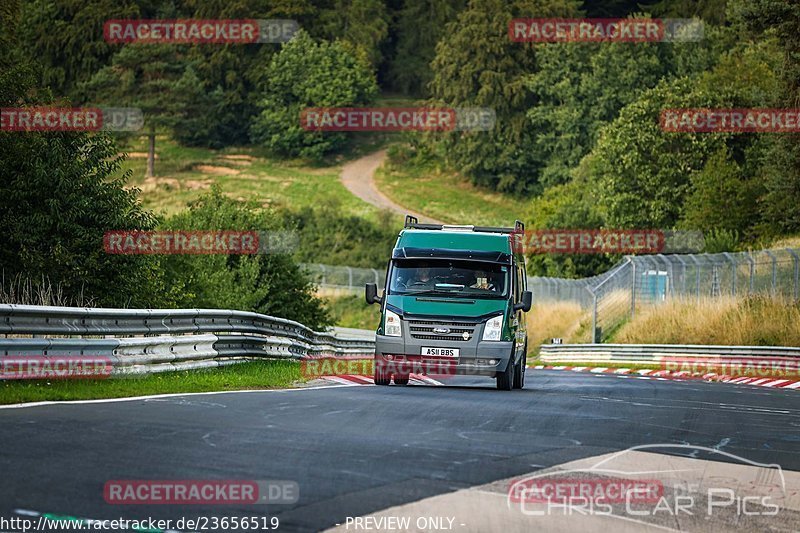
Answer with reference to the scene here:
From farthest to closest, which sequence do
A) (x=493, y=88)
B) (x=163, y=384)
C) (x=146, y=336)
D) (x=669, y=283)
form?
1. (x=493, y=88)
2. (x=669, y=283)
3. (x=146, y=336)
4. (x=163, y=384)

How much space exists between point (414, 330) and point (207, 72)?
115088 millimetres

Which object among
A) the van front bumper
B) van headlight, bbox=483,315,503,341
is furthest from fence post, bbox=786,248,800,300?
van headlight, bbox=483,315,503,341

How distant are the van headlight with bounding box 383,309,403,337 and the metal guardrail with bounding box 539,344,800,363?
1716cm

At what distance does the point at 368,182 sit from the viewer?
118 metres

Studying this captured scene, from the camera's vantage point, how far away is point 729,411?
18734mm

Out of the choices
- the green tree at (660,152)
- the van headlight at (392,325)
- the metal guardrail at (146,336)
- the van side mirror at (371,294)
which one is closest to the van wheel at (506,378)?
the van headlight at (392,325)

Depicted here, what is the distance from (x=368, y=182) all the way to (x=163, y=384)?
328ft

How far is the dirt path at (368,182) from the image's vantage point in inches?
4247

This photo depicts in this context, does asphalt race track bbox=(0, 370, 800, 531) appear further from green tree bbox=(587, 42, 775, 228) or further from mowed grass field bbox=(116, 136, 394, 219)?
mowed grass field bbox=(116, 136, 394, 219)

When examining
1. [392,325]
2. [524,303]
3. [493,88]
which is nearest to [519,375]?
[524,303]

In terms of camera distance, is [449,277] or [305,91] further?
[305,91]

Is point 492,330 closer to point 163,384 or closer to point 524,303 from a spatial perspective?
point 524,303

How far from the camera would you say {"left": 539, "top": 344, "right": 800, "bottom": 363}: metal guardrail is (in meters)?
37.3

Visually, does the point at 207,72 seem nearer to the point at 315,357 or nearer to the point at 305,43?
the point at 305,43
